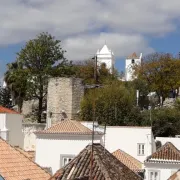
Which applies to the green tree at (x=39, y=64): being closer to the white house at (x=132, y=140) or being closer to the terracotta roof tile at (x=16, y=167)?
the white house at (x=132, y=140)

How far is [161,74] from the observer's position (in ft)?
159

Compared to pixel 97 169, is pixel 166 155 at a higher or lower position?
lower

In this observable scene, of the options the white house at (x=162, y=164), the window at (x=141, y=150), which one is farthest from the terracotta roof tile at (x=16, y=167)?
the window at (x=141, y=150)

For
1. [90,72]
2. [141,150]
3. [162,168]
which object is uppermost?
[90,72]

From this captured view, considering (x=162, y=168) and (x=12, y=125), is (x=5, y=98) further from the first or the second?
(x=162, y=168)

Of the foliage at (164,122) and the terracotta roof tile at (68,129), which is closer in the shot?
the terracotta roof tile at (68,129)

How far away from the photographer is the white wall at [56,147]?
20.5 m

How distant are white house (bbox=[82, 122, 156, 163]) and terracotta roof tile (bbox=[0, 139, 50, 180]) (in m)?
16.9

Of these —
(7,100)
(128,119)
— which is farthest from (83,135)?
(7,100)

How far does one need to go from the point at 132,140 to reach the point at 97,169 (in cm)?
1906

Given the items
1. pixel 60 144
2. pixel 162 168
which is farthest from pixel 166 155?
pixel 60 144

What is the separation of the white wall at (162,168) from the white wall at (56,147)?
2926 millimetres

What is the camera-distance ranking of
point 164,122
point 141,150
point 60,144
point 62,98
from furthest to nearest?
point 62,98 < point 164,122 < point 141,150 < point 60,144

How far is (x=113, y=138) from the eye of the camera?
28.3m
